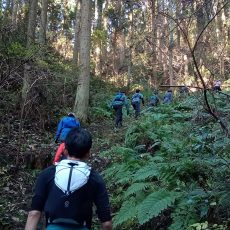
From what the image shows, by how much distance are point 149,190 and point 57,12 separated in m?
34.6

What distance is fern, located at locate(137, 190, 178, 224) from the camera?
525 cm

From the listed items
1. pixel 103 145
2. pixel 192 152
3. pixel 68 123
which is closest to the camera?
pixel 192 152

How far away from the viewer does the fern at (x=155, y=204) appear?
5250 mm

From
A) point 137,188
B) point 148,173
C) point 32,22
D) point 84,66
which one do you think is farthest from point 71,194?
point 32,22

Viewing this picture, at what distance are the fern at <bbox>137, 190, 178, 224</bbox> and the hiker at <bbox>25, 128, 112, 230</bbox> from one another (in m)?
2.05

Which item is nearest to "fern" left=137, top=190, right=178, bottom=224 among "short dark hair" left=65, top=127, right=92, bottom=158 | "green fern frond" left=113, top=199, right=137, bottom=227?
"green fern frond" left=113, top=199, right=137, bottom=227

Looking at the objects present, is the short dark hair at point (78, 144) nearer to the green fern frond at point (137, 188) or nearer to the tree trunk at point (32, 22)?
the green fern frond at point (137, 188)

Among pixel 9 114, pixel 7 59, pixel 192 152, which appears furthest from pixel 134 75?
pixel 192 152

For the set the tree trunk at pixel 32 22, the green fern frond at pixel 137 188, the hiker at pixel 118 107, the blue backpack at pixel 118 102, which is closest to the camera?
the green fern frond at pixel 137 188

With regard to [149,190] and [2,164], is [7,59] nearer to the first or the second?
[2,164]

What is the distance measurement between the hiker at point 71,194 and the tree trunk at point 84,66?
12.3 metres

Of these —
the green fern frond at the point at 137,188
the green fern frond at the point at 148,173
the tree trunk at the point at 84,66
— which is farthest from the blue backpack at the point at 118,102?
the green fern frond at the point at 137,188

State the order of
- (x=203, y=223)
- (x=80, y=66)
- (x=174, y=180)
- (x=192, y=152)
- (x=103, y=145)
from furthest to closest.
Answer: (x=80, y=66)
(x=103, y=145)
(x=192, y=152)
(x=174, y=180)
(x=203, y=223)

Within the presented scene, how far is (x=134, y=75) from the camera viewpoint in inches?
1470
